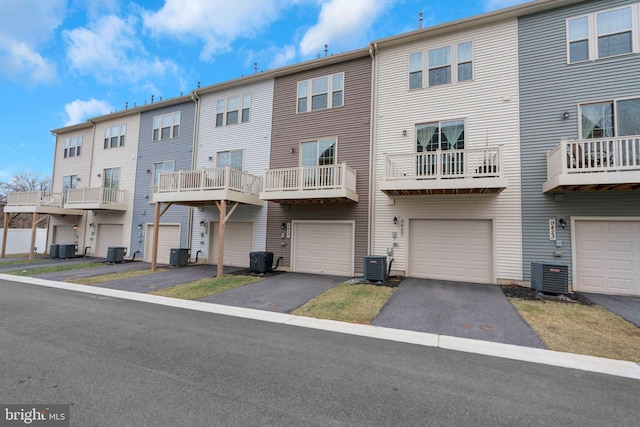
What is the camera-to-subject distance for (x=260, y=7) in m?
14.8

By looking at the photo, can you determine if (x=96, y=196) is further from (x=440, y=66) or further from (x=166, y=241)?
(x=440, y=66)

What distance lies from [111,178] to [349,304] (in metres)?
17.4

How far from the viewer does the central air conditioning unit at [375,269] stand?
30.5ft

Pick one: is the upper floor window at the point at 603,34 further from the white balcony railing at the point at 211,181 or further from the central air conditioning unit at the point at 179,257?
the central air conditioning unit at the point at 179,257

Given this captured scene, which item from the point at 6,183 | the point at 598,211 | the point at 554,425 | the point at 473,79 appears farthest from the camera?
the point at 6,183

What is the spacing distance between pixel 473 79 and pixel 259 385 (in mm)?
11148

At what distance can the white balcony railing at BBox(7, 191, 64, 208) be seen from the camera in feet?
56.3

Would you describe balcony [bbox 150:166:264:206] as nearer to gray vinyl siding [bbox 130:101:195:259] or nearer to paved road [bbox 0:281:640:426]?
gray vinyl siding [bbox 130:101:195:259]

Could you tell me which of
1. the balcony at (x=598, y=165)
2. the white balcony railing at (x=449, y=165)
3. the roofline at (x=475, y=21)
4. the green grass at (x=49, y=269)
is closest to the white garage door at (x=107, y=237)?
the green grass at (x=49, y=269)

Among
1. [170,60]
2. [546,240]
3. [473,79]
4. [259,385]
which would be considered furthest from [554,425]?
[170,60]

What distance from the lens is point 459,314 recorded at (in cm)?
625

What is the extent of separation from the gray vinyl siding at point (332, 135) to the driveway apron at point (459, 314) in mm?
3467

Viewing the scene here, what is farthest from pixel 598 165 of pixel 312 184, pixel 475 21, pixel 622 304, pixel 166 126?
pixel 166 126

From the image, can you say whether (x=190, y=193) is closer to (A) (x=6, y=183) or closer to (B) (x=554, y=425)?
(B) (x=554, y=425)
